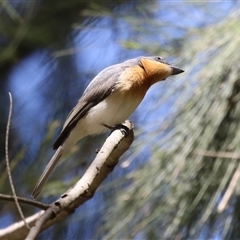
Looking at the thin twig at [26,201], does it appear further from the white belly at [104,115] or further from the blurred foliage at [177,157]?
the white belly at [104,115]

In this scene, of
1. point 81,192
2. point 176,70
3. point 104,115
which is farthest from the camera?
point 104,115

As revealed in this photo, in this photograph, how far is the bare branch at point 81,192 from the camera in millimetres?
986

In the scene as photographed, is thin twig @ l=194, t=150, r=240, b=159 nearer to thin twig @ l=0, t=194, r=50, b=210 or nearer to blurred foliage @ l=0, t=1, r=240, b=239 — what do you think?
blurred foliage @ l=0, t=1, r=240, b=239

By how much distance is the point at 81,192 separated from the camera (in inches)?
43.8

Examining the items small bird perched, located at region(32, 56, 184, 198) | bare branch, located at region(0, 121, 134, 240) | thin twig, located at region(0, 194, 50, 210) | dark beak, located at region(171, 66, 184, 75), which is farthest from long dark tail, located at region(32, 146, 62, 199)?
thin twig, located at region(0, 194, 50, 210)

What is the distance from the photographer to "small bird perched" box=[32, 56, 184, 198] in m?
1.75

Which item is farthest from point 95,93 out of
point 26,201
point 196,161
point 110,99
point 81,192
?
point 26,201

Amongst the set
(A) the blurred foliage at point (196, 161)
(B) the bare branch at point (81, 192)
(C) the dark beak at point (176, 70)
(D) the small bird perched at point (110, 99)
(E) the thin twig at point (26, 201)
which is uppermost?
(E) the thin twig at point (26, 201)

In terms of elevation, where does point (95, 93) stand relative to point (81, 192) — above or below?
below

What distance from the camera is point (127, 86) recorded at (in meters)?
1.79

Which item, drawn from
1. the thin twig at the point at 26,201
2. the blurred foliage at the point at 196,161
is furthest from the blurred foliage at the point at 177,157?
the thin twig at the point at 26,201

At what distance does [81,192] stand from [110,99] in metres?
0.71

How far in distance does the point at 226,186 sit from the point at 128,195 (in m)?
0.25

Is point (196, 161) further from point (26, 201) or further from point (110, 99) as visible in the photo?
point (26, 201)
